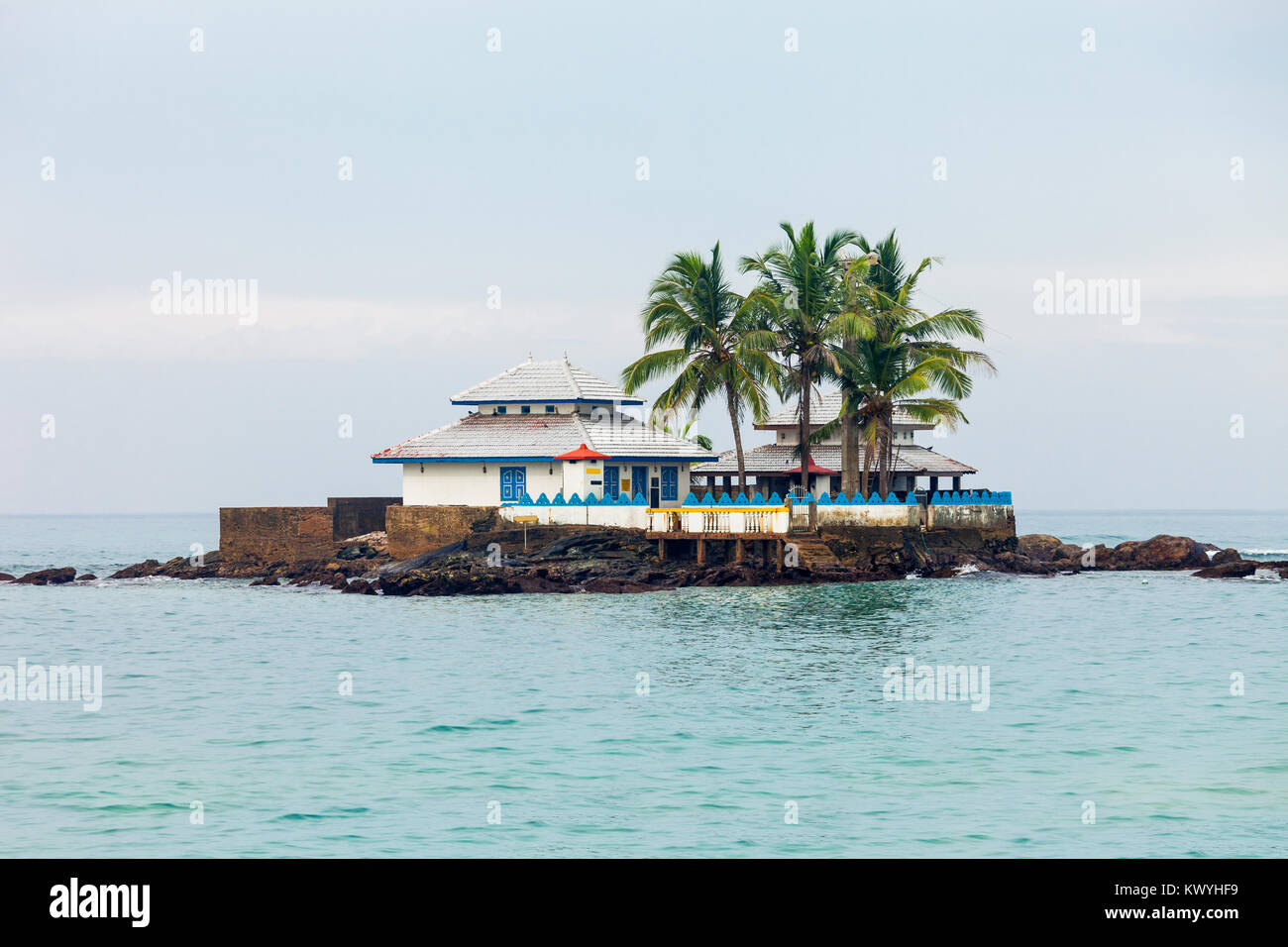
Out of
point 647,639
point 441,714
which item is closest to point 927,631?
point 647,639

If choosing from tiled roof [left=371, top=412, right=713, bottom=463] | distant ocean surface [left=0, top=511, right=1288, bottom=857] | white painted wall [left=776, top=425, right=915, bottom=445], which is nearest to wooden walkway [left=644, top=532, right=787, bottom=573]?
tiled roof [left=371, top=412, right=713, bottom=463]

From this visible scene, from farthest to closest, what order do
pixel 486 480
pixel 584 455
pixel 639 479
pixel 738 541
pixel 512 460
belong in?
pixel 639 479 → pixel 486 480 → pixel 512 460 → pixel 584 455 → pixel 738 541

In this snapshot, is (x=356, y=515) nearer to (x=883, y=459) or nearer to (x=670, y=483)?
(x=670, y=483)

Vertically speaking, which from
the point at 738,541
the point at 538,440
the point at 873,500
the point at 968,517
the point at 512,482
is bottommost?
the point at 738,541

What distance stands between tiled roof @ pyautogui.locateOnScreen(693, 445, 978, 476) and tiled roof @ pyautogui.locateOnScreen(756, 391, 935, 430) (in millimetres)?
982

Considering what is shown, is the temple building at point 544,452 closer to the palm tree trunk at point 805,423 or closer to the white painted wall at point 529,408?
the white painted wall at point 529,408

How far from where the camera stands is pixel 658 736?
21.9 m

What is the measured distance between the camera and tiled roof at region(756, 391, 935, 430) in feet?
189

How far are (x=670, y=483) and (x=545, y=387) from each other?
6.22 m

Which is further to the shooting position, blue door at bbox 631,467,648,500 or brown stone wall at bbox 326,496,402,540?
brown stone wall at bbox 326,496,402,540

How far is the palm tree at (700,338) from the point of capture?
5006 centimetres

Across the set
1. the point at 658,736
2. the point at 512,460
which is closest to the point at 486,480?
the point at 512,460
